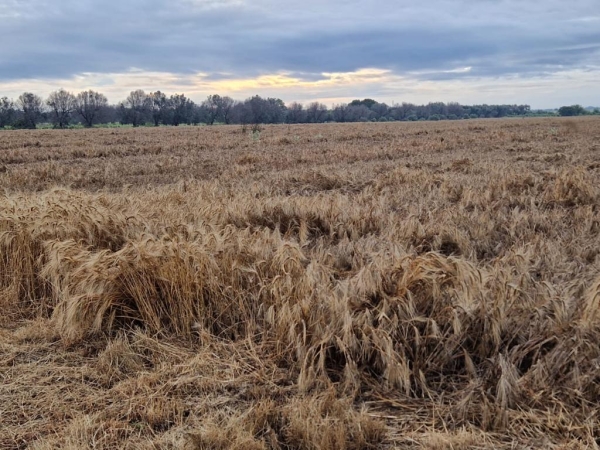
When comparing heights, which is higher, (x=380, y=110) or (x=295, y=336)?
(x=380, y=110)

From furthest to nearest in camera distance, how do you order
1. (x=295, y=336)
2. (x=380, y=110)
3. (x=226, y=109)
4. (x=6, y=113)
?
(x=380, y=110)
(x=226, y=109)
(x=6, y=113)
(x=295, y=336)

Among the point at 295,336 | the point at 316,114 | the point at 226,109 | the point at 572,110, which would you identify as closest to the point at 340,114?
the point at 316,114

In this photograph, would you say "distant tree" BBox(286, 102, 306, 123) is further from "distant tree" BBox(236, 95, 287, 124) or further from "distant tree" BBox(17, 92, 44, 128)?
"distant tree" BBox(17, 92, 44, 128)

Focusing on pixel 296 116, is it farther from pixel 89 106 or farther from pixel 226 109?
pixel 89 106

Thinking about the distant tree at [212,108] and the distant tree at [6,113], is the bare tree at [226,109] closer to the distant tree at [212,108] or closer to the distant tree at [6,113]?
the distant tree at [212,108]

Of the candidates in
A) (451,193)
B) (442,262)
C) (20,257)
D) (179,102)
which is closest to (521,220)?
(451,193)

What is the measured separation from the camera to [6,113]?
92188 mm

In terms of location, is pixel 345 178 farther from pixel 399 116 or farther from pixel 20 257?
pixel 399 116

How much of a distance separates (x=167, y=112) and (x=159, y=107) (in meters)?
5.42

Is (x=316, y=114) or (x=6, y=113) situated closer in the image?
(x=6, y=113)

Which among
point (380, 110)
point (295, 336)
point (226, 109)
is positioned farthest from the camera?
point (380, 110)

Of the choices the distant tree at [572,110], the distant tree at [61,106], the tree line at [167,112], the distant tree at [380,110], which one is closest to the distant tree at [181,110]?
the tree line at [167,112]

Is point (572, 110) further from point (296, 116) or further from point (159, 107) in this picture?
point (159, 107)

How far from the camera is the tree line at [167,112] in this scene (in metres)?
98.2
